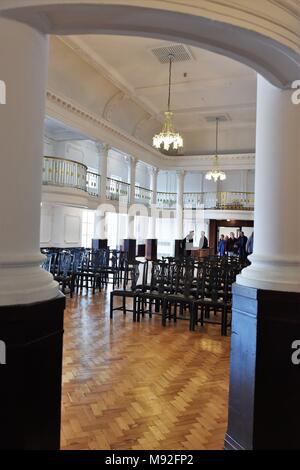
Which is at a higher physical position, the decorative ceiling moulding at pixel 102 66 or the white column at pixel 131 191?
the decorative ceiling moulding at pixel 102 66

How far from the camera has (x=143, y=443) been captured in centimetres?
267

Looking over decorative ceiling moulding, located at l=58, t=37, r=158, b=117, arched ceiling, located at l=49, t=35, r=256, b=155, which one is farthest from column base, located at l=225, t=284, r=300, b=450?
decorative ceiling moulding, located at l=58, t=37, r=158, b=117

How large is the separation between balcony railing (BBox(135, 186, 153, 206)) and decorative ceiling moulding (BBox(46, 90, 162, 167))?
1704mm

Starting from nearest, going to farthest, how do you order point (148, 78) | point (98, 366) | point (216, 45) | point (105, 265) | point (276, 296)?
point (216, 45) → point (276, 296) → point (98, 366) → point (105, 265) → point (148, 78)

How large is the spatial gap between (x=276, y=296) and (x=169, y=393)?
179cm

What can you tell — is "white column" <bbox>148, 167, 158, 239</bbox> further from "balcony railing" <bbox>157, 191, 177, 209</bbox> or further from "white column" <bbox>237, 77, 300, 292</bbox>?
"white column" <bbox>237, 77, 300, 292</bbox>

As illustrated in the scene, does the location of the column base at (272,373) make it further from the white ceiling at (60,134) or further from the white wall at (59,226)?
the white ceiling at (60,134)

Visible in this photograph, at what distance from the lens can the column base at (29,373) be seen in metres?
1.67

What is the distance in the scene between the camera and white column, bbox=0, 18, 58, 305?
1742 mm

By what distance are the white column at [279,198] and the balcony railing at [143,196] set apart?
15.7 m

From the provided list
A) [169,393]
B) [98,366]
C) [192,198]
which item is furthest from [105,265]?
[192,198]

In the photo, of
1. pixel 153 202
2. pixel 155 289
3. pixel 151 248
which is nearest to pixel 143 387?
pixel 155 289

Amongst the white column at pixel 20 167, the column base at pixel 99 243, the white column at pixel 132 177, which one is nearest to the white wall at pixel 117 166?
the white column at pixel 132 177

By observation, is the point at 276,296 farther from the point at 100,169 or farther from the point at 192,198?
→ the point at 192,198
